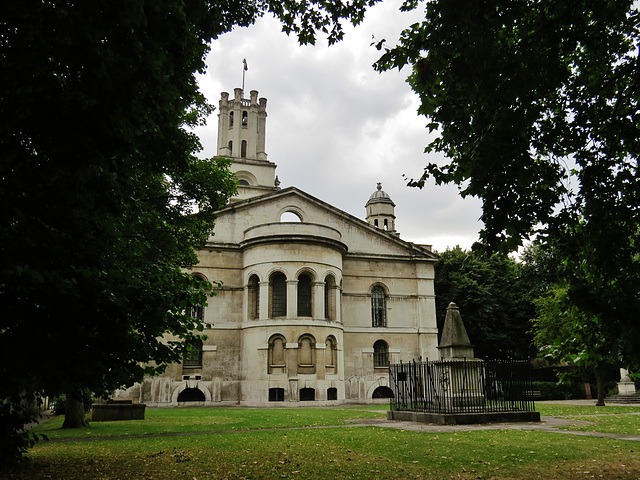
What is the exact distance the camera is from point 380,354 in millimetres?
33938

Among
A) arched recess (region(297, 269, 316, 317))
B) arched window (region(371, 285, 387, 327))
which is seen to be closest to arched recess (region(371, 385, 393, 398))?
arched window (region(371, 285, 387, 327))

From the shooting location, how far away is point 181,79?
7.41m

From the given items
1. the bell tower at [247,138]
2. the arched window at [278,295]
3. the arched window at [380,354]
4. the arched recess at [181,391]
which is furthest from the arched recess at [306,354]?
the bell tower at [247,138]

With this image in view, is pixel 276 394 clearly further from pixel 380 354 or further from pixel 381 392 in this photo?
pixel 380 354

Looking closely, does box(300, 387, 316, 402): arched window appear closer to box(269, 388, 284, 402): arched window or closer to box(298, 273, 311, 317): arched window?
box(269, 388, 284, 402): arched window

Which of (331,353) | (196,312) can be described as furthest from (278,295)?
(196,312)

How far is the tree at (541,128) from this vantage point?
21.0 feet

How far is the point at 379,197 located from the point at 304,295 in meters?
19.4

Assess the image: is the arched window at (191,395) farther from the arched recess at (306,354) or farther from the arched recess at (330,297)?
the arched recess at (330,297)

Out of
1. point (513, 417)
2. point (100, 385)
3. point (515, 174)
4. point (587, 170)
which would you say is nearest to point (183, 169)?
point (100, 385)

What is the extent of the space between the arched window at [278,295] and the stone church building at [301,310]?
0.19 ft

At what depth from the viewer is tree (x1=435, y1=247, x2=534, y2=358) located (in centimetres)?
4324

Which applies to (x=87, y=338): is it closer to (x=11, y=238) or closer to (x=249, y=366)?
(x=11, y=238)

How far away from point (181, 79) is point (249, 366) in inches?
948
